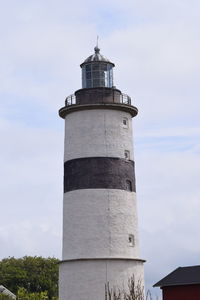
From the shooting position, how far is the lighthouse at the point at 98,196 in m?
28.1

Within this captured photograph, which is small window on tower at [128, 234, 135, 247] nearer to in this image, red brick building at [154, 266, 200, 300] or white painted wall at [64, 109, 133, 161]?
red brick building at [154, 266, 200, 300]

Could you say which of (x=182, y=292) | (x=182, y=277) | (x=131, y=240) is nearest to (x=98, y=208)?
(x=131, y=240)

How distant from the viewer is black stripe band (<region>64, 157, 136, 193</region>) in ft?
94.9

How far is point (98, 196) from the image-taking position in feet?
94.1

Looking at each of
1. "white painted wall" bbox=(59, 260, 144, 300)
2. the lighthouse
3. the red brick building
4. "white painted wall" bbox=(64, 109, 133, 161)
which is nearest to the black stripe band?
the lighthouse

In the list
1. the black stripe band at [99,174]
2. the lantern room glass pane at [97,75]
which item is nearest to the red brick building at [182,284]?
the black stripe band at [99,174]

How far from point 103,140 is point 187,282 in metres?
7.08

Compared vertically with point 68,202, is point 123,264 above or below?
below

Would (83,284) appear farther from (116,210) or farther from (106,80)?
(106,80)

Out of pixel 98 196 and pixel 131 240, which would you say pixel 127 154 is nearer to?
pixel 98 196

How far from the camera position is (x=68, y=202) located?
2931 cm

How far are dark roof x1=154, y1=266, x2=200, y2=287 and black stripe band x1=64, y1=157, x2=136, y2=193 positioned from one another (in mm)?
4095

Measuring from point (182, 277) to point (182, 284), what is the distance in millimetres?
550

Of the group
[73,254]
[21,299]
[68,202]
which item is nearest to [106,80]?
[68,202]
